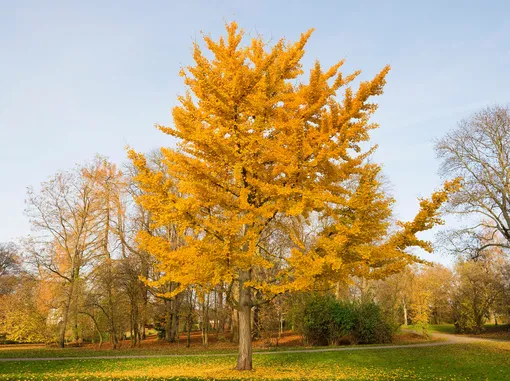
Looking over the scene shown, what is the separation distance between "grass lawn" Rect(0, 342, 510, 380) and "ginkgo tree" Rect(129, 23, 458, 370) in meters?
1.96

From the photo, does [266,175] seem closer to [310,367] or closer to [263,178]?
[263,178]

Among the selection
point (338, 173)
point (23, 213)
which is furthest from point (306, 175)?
point (23, 213)

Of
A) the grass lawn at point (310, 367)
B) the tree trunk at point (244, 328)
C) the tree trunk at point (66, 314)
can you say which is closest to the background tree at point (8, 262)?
the tree trunk at point (66, 314)

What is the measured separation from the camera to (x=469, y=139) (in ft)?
68.9

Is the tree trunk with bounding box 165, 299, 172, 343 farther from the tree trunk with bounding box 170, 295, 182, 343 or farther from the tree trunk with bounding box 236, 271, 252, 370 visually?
the tree trunk with bounding box 236, 271, 252, 370

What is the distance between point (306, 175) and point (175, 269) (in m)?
4.23

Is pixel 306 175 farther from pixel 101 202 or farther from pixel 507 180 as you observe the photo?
pixel 101 202

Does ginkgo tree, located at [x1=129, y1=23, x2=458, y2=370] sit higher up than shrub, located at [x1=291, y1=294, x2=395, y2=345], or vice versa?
ginkgo tree, located at [x1=129, y1=23, x2=458, y2=370]

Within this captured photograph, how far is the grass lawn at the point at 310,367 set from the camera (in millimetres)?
10570

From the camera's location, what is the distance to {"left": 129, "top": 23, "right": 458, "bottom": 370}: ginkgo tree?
9398 mm

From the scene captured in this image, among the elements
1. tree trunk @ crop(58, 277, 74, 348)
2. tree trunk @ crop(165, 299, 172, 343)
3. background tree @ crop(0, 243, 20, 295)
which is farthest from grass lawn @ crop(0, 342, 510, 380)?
background tree @ crop(0, 243, 20, 295)

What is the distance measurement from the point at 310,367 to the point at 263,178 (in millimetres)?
6552

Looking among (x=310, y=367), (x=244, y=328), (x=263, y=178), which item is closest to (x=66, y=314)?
(x=244, y=328)

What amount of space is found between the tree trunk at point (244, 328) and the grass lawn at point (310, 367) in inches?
15.4
